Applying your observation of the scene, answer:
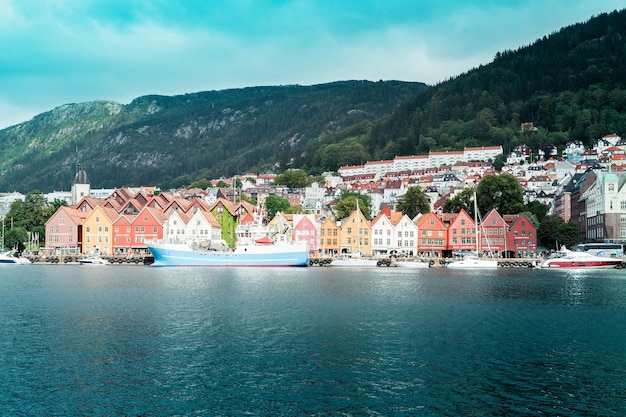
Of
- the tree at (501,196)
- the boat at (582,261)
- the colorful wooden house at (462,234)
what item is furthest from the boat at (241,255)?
the tree at (501,196)

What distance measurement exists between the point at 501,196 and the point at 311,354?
323 ft

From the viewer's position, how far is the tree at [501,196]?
118938 mm

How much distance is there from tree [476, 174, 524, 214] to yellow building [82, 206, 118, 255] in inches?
2569

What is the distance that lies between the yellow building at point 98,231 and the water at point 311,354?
67.0 meters

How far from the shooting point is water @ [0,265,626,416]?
21.1 metres

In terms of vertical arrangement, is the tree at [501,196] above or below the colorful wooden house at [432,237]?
above

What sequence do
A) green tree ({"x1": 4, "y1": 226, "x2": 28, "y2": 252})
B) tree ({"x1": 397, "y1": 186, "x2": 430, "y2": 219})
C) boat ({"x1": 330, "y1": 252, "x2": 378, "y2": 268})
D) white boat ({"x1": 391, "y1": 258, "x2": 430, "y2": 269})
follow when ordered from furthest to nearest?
tree ({"x1": 397, "y1": 186, "x2": 430, "y2": 219}) < green tree ({"x1": 4, "y1": 226, "x2": 28, "y2": 252}) < boat ({"x1": 330, "y1": 252, "x2": 378, "y2": 268}) < white boat ({"x1": 391, "y1": 258, "x2": 430, "y2": 269})

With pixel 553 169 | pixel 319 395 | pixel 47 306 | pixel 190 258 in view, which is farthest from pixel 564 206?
pixel 319 395

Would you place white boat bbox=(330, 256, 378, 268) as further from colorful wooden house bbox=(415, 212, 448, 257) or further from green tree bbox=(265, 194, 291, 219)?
green tree bbox=(265, 194, 291, 219)

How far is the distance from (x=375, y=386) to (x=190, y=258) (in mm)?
71111

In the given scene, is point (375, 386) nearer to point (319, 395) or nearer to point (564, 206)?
point (319, 395)

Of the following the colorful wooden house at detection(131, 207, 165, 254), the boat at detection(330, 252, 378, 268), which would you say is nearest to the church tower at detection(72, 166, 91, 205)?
the colorful wooden house at detection(131, 207, 165, 254)

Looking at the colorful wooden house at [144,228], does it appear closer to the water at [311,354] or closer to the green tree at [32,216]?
the green tree at [32,216]

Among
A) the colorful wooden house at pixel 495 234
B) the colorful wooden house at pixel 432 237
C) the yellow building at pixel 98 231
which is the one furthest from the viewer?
the yellow building at pixel 98 231
